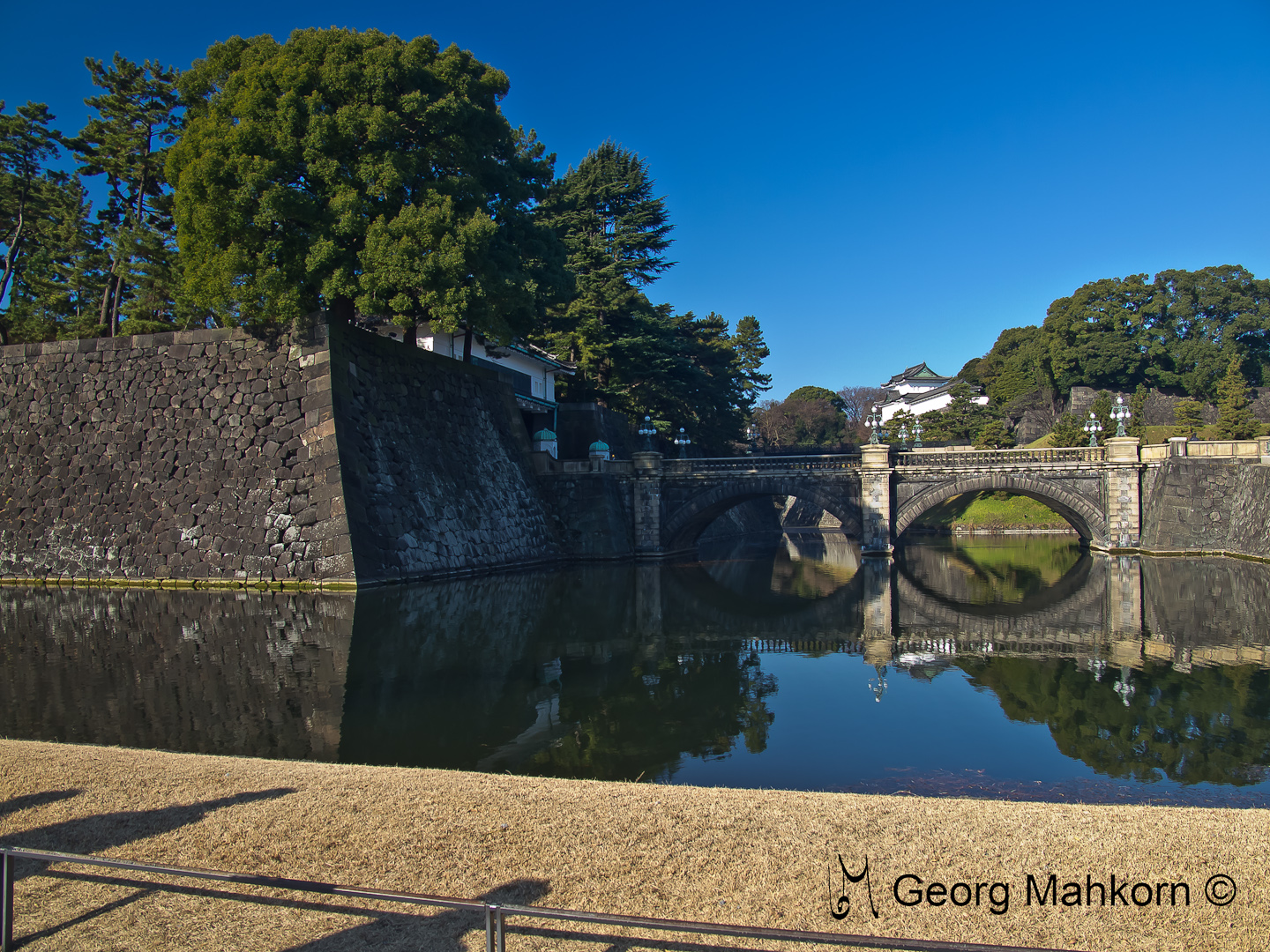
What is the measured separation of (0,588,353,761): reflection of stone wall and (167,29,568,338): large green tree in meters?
10.2

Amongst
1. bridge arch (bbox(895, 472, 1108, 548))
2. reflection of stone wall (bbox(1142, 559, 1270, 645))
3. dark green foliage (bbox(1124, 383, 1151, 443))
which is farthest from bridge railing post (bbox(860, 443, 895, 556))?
dark green foliage (bbox(1124, 383, 1151, 443))

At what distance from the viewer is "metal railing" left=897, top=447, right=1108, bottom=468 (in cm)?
3647

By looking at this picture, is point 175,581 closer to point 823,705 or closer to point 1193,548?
point 823,705

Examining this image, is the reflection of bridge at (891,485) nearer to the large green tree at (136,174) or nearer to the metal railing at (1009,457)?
the metal railing at (1009,457)

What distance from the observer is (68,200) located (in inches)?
1373

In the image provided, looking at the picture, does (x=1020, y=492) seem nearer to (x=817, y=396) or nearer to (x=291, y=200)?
(x=291, y=200)

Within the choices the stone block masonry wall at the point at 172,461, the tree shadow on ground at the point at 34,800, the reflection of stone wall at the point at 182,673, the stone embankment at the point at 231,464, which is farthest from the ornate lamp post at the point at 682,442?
the tree shadow on ground at the point at 34,800

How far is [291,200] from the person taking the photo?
2392 centimetres

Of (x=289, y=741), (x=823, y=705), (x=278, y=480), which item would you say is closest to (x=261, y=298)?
(x=278, y=480)

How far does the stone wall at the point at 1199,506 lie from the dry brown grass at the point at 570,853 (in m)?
33.9

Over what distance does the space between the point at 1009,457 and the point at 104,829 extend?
38822 millimetres

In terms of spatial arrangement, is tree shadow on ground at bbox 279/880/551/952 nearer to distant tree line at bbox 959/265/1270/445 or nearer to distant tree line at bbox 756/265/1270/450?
distant tree line at bbox 756/265/1270/450

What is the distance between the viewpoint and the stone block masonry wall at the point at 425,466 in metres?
24.1

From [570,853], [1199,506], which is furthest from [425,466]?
[1199,506]
